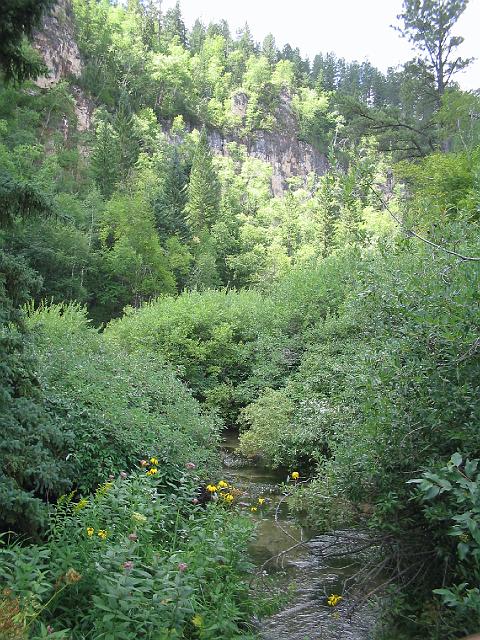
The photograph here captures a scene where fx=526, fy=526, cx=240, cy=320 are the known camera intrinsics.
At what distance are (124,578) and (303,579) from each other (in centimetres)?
358

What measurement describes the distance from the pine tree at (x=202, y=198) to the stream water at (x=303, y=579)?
133 ft

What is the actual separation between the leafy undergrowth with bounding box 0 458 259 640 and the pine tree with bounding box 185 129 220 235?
4346 centimetres

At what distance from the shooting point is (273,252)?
47875 mm

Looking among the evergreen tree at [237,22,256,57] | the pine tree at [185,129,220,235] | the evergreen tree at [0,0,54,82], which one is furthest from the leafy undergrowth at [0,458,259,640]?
the evergreen tree at [237,22,256,57]

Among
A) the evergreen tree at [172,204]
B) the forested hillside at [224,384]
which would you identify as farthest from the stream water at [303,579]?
the evergreen tree at [172,204]

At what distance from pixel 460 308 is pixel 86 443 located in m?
4.05

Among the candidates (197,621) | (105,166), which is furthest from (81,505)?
(105,166)

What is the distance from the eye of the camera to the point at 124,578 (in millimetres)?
2984

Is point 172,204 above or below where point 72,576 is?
above

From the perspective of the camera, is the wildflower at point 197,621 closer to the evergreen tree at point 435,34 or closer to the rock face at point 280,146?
the evergreen tree at point 435,34

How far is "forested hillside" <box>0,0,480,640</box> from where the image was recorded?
3500 millimetres

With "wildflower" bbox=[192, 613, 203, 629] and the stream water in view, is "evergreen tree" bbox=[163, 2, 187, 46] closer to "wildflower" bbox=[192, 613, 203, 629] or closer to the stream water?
the stream water

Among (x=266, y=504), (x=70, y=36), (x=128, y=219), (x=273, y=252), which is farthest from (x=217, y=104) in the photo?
(x=266, y=504)

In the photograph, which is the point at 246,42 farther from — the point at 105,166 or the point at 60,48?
the point at 105,166
